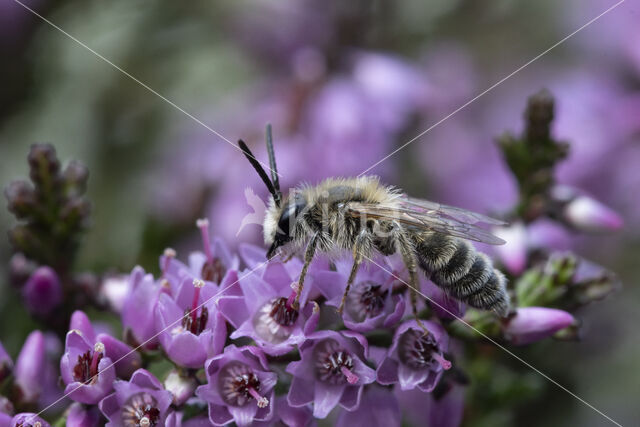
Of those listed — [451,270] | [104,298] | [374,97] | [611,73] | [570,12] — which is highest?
[570,12]

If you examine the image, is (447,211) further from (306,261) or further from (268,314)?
(268,314)

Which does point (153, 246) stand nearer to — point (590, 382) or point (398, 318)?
point (398, 318)

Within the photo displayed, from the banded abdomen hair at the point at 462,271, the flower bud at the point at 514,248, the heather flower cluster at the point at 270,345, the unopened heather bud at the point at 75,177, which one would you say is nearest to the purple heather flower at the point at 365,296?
the heather flower cluster at the point at 270,345

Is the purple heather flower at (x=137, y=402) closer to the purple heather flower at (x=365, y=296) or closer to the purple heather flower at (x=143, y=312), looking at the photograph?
the purple heather flower at (x=143, y=312)

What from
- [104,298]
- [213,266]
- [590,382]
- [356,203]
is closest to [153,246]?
[104,298]

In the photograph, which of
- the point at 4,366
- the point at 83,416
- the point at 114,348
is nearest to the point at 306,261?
the point at 114,348

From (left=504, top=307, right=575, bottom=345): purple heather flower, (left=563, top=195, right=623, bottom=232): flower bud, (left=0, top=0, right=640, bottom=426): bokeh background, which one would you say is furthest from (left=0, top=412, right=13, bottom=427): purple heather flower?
(left=563, top=195, right=623, bottom=232): flower bud
